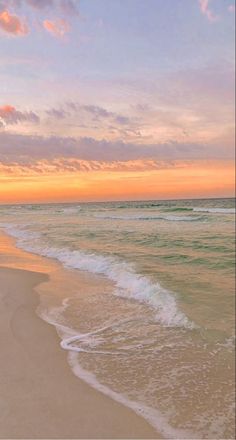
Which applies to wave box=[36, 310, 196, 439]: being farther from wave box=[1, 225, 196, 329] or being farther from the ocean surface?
wave box=[1, 225, 196, 329]

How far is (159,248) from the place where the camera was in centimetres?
1023

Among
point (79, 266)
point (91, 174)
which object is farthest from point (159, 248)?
point (91, 174)

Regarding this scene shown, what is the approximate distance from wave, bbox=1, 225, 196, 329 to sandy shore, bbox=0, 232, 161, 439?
1.44m

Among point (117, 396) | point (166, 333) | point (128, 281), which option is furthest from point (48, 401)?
point (128, 281)

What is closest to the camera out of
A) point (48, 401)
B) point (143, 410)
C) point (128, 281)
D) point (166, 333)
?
point (143, 410)

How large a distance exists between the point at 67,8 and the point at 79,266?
6407 mm

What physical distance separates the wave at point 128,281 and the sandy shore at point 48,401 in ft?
4.73

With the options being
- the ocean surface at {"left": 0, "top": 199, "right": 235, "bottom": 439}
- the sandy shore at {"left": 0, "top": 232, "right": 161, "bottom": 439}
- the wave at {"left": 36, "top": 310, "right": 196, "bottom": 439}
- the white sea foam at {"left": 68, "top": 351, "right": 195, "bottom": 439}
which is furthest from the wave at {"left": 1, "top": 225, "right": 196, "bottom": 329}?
the sandy shore at {"left": 0, "top": 232, "right": 161, "bottom": 439}

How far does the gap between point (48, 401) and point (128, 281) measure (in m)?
4.53

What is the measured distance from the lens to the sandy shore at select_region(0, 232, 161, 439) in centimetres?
285

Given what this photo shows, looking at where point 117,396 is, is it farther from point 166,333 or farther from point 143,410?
point 166,333

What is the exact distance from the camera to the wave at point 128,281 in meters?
5.13

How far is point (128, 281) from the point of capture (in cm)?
768

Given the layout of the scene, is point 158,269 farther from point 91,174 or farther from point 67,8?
point 67,8
